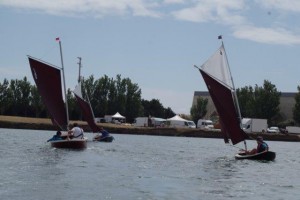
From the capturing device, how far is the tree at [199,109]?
570 ft

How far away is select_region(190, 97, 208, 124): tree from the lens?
173625mm

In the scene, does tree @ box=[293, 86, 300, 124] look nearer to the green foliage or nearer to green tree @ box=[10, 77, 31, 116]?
the green foliage

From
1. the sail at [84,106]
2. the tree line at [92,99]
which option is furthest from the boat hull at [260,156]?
the tree line at [92,99]

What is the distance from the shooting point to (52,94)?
2119 inches

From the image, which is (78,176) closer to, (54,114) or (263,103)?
(54,114)

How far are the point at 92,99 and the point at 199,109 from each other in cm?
3452

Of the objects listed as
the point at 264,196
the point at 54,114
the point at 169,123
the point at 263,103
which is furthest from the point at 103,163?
the point at 263,103

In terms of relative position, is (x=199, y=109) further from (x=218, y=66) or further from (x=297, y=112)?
(x=218, y=66)

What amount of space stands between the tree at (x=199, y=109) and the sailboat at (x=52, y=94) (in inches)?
4754

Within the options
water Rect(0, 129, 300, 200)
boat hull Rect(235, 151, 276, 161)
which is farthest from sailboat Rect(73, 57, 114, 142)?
boat hull Rect(235, 151, 276, 161)

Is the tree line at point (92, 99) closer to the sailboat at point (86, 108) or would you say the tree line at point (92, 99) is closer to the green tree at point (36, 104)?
the green tree at point (36, 104)

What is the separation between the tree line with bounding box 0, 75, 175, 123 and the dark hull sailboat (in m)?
87.6

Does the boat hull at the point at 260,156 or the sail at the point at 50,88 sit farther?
the sail at the point at 50,88

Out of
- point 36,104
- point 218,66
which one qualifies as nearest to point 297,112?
point 36,104
